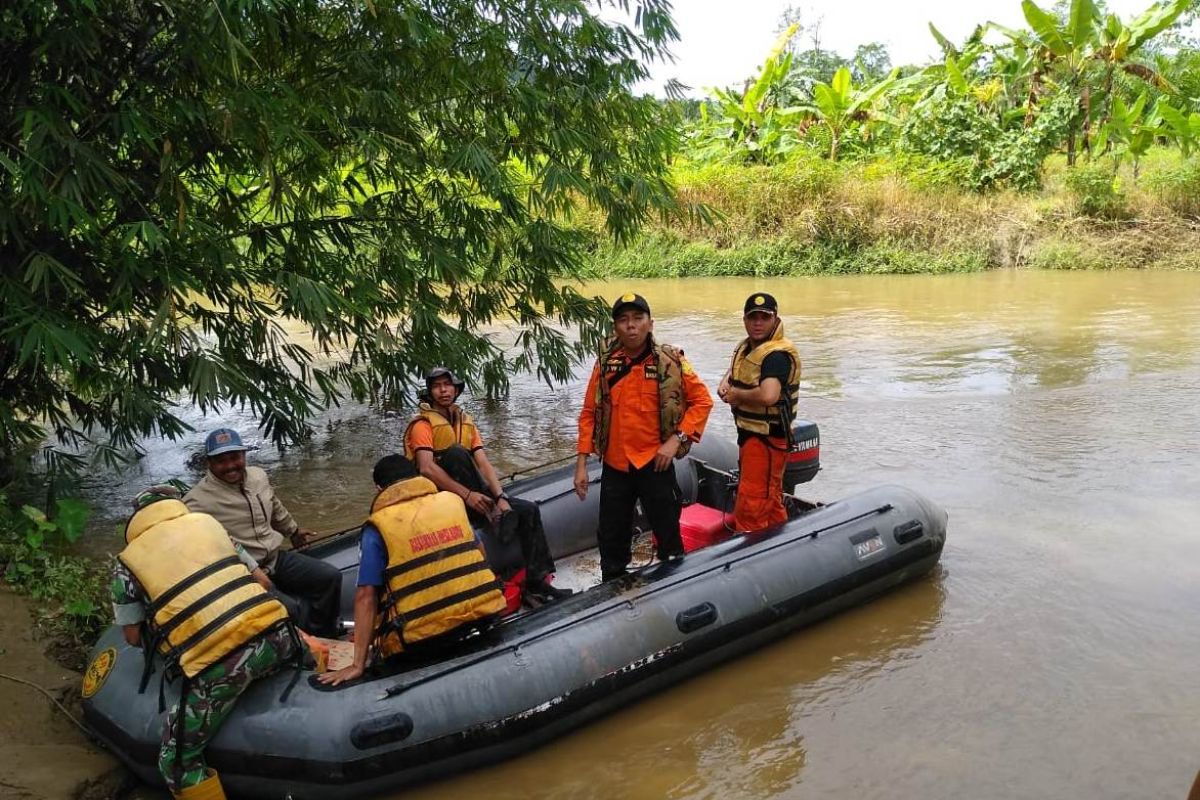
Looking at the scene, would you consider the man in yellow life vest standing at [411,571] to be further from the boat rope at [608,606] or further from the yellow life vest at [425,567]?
the boat rope at [608,606]

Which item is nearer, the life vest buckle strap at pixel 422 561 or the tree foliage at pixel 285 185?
the life vest buckle strap at pixel 422 561

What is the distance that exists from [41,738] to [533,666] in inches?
72.2

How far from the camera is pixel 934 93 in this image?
2105 centimetres

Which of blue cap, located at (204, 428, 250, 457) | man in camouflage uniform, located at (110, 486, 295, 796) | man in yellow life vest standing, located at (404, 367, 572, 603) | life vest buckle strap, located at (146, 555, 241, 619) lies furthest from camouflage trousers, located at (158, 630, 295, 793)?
man in yellow life vest standing, located at (404, 367, 572, 603)

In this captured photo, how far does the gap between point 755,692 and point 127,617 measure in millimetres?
2446

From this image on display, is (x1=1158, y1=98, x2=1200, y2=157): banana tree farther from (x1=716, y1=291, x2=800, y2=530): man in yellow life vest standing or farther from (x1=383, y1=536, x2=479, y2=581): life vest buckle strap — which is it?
(x1=383, y1=536, x2=479, y2=581): life vest buckle strap

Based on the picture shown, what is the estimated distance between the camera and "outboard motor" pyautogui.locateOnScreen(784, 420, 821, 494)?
539 cm

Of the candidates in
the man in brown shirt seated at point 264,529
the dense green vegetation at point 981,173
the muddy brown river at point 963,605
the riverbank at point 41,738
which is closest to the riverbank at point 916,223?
the dense green vegetation at point 981,173

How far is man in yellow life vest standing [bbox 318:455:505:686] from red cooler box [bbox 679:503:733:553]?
184 cm

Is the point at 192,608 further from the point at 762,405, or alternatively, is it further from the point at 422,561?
the point at 762,405

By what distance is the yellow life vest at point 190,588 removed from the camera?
3141 millimetres

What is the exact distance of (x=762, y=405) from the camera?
452 cm

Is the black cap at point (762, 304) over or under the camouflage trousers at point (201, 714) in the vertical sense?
over

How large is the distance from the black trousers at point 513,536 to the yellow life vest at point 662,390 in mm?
629
